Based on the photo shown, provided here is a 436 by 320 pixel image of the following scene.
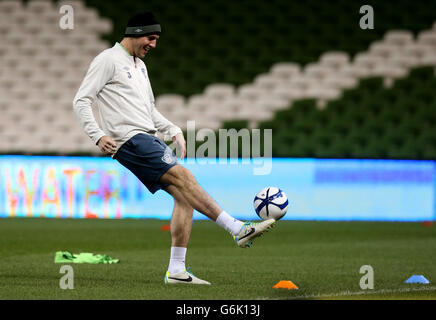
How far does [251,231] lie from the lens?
227 inches

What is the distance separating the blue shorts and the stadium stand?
8508 mm

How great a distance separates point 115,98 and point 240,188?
6749 millimetres

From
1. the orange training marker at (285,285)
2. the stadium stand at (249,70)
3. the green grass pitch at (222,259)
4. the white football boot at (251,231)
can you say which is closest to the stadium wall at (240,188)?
the green grass pitch at (222,259)

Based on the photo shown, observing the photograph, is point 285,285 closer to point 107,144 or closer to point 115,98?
point 107,144

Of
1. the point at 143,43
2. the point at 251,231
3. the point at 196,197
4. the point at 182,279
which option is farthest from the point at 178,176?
the point at 143,43

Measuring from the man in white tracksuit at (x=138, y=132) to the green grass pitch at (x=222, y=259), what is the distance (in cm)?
45

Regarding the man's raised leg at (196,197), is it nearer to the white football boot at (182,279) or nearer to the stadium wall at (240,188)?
the white football boot at (182,279)

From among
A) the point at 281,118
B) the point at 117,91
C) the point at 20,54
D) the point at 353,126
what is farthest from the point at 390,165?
the point at 20,54

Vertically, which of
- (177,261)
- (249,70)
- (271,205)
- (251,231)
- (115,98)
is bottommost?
(177,261)

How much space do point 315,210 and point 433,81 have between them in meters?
4.43

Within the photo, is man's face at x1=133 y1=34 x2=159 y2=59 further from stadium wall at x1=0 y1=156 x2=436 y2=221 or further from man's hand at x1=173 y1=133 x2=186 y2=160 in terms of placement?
stadium wall at x1=0 y1=156 x2=436 y2=221

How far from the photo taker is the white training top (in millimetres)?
6020

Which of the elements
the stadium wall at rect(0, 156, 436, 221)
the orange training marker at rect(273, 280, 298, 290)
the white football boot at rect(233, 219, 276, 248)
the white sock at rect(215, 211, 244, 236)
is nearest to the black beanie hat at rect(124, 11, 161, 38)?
the white sock at rect(215, 211, 244, 236)

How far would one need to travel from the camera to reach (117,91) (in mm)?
6105
